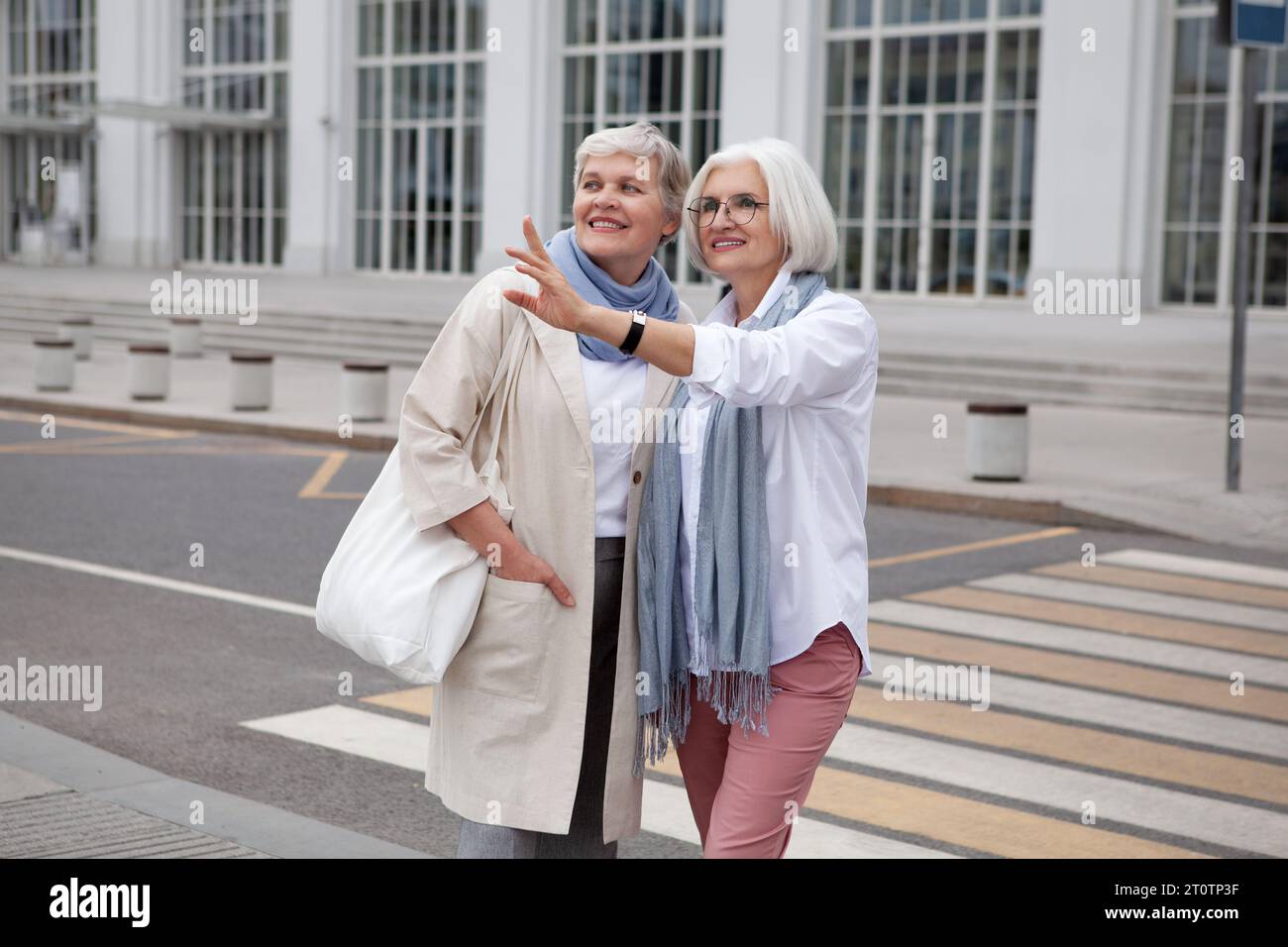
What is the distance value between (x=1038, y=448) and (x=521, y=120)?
80.1 feet

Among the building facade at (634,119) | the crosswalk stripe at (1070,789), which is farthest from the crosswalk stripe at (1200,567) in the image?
the building facade at (634,119)

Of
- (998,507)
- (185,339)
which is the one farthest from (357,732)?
(185,339)

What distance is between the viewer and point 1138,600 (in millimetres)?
8625

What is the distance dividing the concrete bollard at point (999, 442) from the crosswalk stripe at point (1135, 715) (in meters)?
5.33

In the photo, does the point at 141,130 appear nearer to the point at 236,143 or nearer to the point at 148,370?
the point at 236,143

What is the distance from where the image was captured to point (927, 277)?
32031 millimetres

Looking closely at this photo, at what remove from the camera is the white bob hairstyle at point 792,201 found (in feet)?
10.7

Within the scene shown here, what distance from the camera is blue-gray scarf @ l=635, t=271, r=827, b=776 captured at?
3.22 m

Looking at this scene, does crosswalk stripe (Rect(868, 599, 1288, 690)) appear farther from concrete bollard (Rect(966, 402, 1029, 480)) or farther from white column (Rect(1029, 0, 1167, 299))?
white column (Rect(1029, 0, 1167, 299))

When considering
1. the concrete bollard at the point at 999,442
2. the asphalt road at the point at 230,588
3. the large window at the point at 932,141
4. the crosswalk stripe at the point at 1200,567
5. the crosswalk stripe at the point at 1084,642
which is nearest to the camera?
the asphalt road at the point at 230,588

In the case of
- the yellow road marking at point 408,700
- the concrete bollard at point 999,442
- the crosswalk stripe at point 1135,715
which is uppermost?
the concrete bollard at point 999,442

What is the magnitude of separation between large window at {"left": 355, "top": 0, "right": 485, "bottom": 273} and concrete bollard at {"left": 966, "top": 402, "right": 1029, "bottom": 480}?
27.6m

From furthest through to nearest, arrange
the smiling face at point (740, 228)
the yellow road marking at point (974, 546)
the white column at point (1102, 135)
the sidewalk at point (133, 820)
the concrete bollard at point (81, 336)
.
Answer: the white column at point (1102, 135)
the concrete bollard at point (81, 336)
the yellow road marking at point (974, 546)
the sidewalk at point (133, 820)
the smiling face at point (740, 228)

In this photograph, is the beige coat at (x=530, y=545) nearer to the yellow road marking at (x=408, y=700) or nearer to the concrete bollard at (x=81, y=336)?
the yellow road marking at (x=408, y=700)
